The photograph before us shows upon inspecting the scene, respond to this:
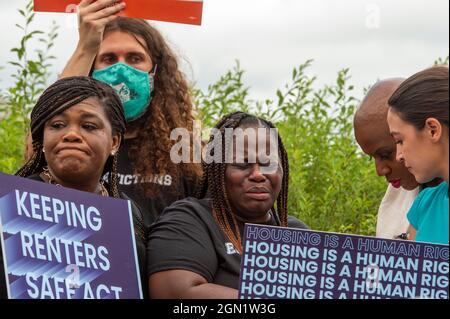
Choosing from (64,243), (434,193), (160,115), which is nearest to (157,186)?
(160,115)

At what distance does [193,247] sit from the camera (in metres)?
3.45

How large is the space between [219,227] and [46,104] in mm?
829

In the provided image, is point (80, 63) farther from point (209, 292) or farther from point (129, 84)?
point (209, 292)

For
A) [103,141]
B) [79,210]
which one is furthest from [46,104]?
[79,210]

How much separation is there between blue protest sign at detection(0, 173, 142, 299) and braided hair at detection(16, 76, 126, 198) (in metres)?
0.49

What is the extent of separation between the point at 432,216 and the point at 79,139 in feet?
4.38

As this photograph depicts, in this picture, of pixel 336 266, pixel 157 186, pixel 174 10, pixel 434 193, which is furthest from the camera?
pixel 157 186

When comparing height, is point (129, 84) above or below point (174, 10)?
below

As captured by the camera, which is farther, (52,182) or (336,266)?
(52,182)

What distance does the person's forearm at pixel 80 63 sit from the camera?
4.19 metres

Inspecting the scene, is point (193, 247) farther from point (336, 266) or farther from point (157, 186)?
point (157, 186)

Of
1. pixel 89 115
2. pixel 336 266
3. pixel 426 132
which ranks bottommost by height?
pixel 336 266

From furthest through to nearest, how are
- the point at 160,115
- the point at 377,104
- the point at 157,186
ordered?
the point at 160,115, the point at 157,186, the point at 377,104

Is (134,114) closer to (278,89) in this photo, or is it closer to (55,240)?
(55,240)
